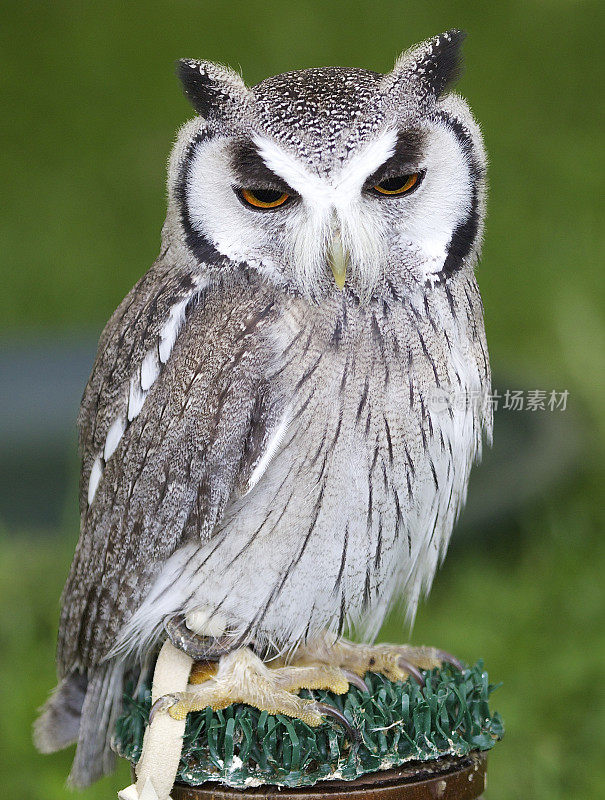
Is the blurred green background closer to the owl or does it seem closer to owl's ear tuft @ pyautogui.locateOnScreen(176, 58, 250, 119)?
the owl

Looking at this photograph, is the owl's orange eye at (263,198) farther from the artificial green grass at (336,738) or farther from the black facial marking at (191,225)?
the artificial green grass at (336,738)

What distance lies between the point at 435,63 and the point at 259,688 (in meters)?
0.80

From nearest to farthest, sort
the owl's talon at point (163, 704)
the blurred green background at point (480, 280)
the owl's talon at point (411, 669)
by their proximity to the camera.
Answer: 1. the owl's talon at point (163, 704)
2. the owl's talon at point (411, 669)
3. the blurred green background at point (480, 280)

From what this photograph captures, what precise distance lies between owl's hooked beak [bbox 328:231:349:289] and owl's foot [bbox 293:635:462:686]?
564mm

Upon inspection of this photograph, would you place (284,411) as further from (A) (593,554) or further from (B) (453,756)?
(A) (593,554)

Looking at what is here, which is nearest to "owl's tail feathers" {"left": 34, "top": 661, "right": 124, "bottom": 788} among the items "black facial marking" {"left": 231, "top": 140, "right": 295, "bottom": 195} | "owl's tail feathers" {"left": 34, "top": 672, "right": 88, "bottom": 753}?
"owl's tail feathers" {"left": 34, "top": 672, "right": 88, "bottom": 753}

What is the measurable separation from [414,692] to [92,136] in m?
4.28

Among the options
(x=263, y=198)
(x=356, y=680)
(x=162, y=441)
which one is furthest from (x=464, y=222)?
(x=356, y=680)

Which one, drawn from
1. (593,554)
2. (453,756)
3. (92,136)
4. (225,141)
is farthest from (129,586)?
(92,136)

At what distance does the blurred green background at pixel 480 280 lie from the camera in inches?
90.0

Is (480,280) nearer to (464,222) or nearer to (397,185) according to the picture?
(464,222)

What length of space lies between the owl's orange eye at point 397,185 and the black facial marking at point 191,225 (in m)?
0.21

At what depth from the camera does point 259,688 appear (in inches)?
49.5

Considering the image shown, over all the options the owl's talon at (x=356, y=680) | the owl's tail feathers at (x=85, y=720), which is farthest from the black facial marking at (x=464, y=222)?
the owl's tail feathers at (x=85, y=720)
